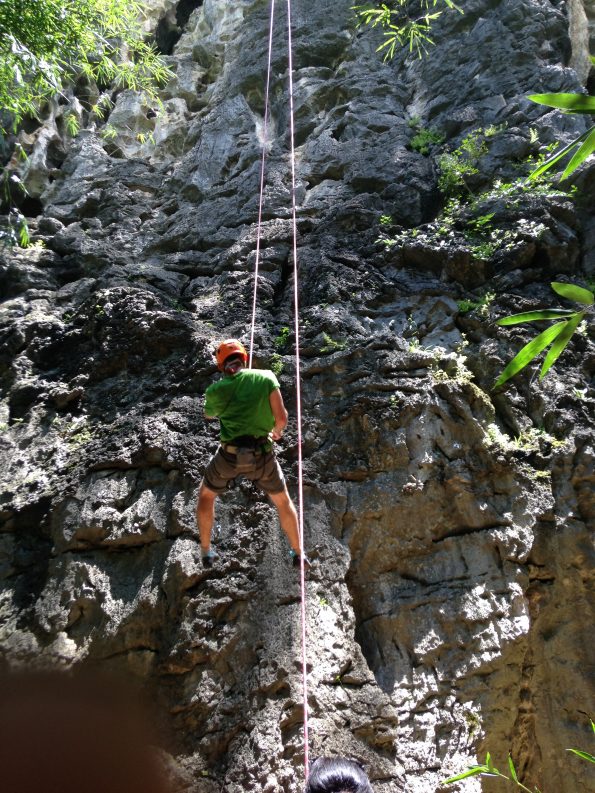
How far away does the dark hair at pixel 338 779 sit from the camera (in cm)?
159

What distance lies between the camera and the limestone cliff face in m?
3.62

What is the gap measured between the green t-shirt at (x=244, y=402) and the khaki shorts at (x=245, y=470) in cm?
13

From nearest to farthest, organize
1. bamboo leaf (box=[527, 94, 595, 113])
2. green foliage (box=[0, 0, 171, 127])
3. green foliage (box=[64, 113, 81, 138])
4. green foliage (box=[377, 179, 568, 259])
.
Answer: bamboo leaf (box=[527, 94, 595, 113])
green foliage (box=[0, 0, 171, 127])
green foliage (box=[377, 179, 568, 259])
green foliage (box=[64, 113, 81, 138])

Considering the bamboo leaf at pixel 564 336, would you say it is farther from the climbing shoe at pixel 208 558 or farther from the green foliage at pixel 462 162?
the green foliage at pixel 462 162

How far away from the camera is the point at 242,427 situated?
3.67 m

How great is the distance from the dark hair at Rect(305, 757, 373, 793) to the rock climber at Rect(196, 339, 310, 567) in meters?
2.09

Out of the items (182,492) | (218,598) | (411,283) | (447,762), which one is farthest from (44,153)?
(447,762)

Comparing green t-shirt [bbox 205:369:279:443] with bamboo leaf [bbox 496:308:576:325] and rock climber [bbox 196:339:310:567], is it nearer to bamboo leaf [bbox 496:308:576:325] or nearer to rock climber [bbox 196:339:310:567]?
rock climber [bbox 196:339:310:567]

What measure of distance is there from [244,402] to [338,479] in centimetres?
118

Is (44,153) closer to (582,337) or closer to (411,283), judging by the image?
(411,283)

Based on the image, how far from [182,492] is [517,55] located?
7210 millimetres

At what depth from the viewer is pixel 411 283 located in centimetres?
579

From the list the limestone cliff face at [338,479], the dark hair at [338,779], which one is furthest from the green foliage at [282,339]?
the dark hair at [338,779]

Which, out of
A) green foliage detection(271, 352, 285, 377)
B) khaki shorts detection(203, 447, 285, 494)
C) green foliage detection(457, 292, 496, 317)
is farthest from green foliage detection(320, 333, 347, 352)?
khaki shorts detection(203, 447, 285, 494)
